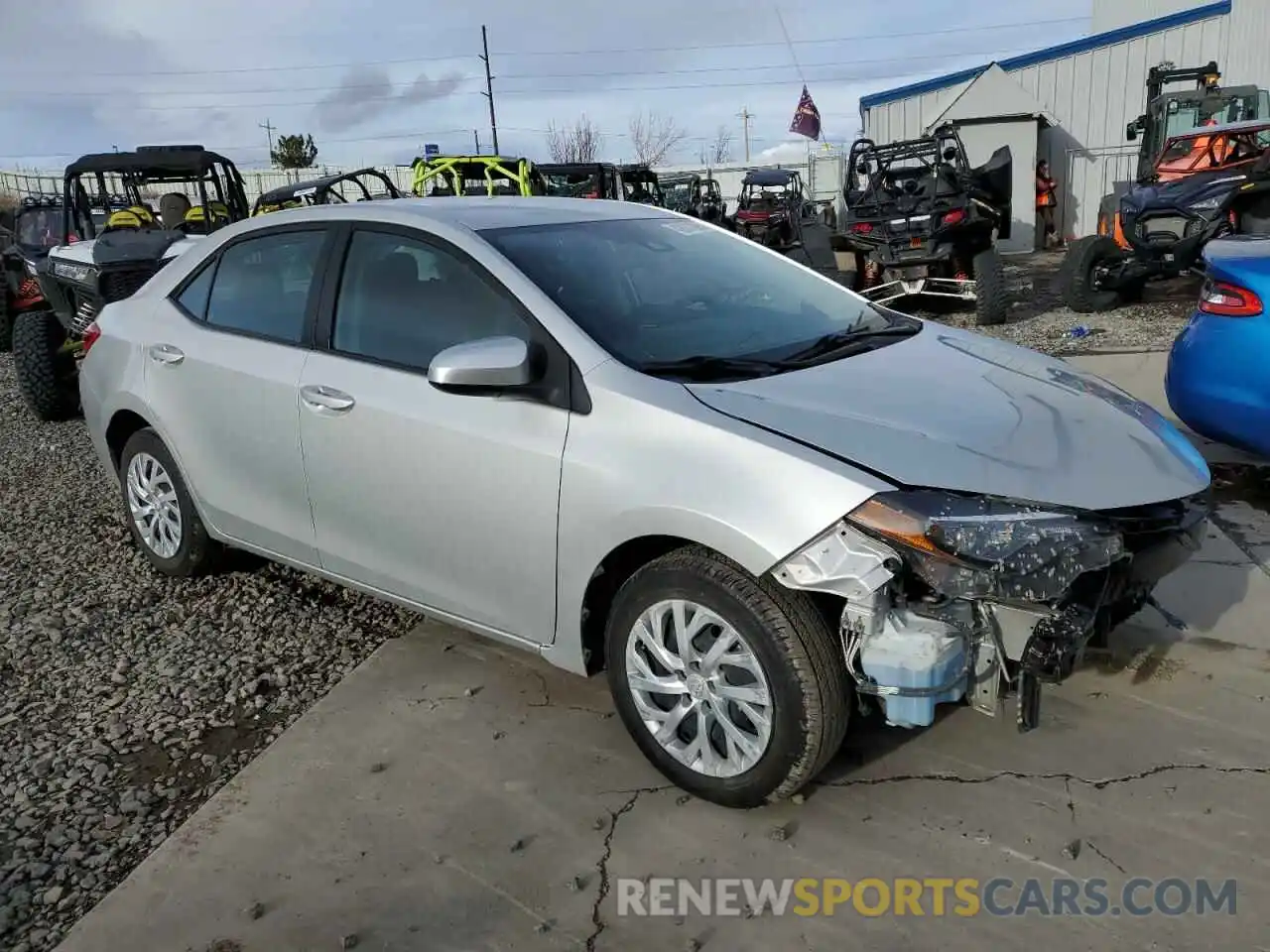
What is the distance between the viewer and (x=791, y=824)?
270 centimetres

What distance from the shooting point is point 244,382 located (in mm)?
3721

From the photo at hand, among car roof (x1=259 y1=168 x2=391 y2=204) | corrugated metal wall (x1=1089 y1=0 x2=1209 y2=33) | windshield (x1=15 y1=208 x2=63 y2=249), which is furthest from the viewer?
corrugated metal wall (x1=1089 y1=0 x2=1209 y2=33)

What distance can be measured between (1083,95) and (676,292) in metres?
21.6

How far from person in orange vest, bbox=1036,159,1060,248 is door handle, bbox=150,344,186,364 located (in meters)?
20.1

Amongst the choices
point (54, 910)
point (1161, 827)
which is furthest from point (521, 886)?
point (1161, 827)

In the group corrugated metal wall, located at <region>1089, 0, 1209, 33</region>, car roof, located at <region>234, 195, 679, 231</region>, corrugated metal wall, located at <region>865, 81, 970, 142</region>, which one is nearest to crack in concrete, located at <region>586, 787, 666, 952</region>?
car roof, located at <region>234, 195, 679, 231</region>

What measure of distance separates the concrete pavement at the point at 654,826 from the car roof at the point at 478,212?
1.58m

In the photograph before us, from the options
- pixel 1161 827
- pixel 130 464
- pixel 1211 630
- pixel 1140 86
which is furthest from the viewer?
pixel 1140 86

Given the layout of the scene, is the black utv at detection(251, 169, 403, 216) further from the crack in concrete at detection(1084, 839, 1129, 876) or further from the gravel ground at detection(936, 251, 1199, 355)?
the crack in concrete at detection(1084, 839, 1129, 876)

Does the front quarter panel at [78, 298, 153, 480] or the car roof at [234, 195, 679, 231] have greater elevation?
the car roof at [234, 195, 679, 231]

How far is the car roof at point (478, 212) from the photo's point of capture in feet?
11.2

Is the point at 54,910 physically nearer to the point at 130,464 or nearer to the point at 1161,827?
the point at 130,464

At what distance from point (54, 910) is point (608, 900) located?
1382 millimetres

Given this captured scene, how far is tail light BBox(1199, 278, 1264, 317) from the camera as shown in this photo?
447cm
